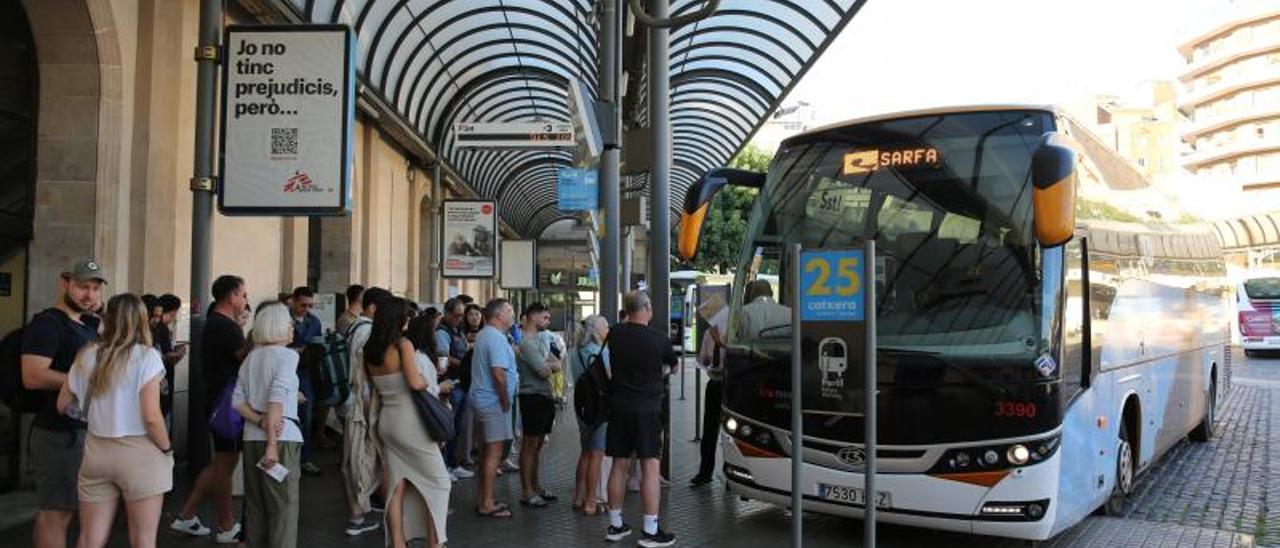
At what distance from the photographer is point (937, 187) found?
6.48 m

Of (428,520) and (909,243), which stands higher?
(909,243)

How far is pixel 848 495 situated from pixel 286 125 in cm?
463

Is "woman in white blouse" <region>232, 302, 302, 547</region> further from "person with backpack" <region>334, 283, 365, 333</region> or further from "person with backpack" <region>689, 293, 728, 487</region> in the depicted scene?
"person with backpack" <region>689, 293, 728, 487</region>

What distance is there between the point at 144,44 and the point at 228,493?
4718mm

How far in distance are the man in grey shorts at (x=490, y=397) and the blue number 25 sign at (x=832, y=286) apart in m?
3.31

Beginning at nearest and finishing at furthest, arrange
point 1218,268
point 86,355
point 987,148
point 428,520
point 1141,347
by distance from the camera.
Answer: point 86,355 → point 428,520 → point 987,148 → point 1141,347 → point 1218,268

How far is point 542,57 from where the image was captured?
60.8 ft

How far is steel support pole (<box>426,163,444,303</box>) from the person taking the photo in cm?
2034

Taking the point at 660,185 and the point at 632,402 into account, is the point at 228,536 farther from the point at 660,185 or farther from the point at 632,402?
the point at 660,185

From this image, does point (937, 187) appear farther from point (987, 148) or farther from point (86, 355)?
point (86, 355)

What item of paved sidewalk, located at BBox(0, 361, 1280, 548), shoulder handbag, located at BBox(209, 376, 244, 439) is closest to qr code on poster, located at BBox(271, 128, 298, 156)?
shoulder handbag, located at BBox(209, 376, 244, 439)

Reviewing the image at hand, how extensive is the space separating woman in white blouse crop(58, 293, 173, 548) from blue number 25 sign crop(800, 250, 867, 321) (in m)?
3.20

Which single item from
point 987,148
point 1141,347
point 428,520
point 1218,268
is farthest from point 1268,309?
point 428,520

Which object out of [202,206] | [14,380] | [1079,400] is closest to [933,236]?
[1079,400]
